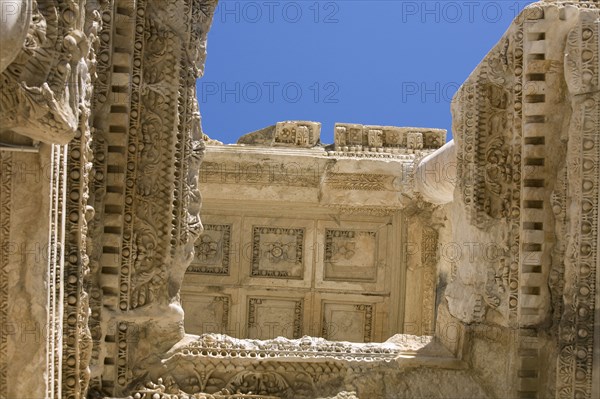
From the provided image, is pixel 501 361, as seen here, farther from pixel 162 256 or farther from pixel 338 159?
pixel 338 159

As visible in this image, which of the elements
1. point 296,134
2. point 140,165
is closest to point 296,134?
point 296,134

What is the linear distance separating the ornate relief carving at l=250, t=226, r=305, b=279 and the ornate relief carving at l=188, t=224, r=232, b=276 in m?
0.32

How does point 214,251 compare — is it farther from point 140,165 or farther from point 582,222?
point 582,222

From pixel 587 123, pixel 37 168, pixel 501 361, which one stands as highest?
pixel 587 123

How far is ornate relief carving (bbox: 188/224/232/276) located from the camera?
9031 millimetres

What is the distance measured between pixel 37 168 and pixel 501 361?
3383 millimetres

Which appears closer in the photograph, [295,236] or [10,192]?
[10,192]

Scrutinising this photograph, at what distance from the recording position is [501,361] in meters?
5.45

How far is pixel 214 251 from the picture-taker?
9.05m

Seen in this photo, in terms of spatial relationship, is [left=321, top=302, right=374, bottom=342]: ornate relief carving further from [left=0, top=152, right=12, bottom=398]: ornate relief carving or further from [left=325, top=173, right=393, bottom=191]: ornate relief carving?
[left=0, top=152, right=12, bottom=398]: ornate relief carving

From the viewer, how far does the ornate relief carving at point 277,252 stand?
29.5 ft

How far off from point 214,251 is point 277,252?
2.41 feet

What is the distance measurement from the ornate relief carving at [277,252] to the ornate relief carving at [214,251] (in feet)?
1.05

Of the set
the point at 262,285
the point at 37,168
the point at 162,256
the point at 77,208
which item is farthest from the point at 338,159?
the point at 37,168
